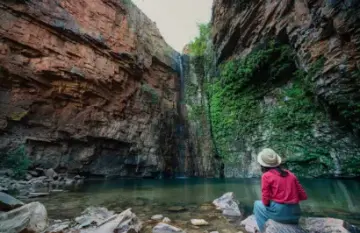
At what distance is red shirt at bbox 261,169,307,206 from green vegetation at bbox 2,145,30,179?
894cm

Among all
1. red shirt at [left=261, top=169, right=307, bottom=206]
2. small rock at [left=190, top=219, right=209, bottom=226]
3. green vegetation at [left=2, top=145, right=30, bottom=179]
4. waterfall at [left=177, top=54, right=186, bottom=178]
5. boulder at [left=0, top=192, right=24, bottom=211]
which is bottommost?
small rock at [left=190, top=219, right=209, bottom=226]

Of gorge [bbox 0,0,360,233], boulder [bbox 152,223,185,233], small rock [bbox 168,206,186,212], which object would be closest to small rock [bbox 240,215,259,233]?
gorge [bbox 0,0,360,233]

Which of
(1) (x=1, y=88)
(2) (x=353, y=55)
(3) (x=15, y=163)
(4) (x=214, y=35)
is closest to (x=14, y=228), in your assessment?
(3) (x=15, y=163)

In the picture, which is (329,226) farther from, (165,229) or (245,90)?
(245,90)

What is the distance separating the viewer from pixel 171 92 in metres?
15.7

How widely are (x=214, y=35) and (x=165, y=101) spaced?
6272 millimetres

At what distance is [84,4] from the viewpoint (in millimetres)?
11531

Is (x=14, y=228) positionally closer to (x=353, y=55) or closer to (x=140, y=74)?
(x=353, y=55)

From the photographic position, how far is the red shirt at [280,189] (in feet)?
7.06

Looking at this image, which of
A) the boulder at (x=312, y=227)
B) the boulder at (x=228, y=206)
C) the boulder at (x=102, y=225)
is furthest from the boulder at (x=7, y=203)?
the boulder at (x=228, y=206)

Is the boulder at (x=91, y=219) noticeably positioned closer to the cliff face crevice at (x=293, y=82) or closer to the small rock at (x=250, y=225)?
the small rock at (x=250, y=225)

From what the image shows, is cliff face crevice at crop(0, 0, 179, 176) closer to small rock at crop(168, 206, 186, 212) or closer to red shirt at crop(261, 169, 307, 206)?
small rock at crop(168, 206, 186, 212)

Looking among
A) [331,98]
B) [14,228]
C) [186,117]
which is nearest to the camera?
[14,228]

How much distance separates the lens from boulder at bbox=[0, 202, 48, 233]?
2098 millimetres
